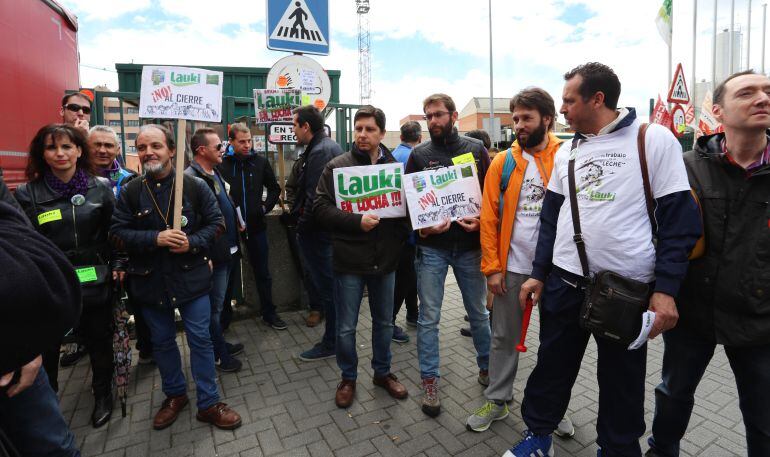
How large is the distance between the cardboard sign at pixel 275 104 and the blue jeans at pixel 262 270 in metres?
1.32

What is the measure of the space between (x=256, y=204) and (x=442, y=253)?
7.86 feet

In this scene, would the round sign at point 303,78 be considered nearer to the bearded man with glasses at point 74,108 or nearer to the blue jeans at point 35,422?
the bearded man with glasses at point 74,108

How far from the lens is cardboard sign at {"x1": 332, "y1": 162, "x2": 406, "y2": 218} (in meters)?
3.31

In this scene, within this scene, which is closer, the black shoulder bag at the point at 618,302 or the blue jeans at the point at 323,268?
the black shoulder bag at the point at 618,302

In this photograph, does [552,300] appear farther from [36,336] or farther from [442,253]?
[36,336]

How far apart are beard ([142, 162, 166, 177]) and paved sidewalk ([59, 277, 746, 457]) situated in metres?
1.81

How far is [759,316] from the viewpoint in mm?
2059

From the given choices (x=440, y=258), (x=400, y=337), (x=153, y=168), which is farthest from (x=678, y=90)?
(x=153, y=168)

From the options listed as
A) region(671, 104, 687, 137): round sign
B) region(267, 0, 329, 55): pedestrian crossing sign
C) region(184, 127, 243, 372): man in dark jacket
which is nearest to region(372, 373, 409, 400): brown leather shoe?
region(184, 127, 243, 372): man in dark jacket

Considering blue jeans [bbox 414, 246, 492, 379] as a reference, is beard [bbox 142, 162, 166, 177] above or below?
above

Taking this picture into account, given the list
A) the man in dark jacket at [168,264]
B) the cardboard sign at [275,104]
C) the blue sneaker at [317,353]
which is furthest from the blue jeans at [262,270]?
the man in dark jacket at [168,264]

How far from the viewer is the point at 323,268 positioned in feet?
14.5

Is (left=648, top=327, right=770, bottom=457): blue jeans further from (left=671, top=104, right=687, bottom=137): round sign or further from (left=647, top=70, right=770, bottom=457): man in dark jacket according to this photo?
(left=671, top=104, right=687, bottom=137): round sign

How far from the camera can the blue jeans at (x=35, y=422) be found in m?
1.68
